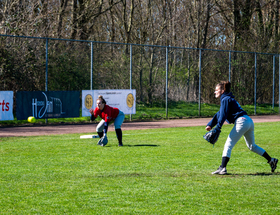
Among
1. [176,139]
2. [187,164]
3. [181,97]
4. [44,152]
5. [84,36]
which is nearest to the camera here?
[187,164]

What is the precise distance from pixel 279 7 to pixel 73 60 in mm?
20104

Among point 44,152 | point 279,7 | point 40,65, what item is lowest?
point 44,152

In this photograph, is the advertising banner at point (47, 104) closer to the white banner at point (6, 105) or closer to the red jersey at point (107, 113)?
the white banner at point (6, 105)

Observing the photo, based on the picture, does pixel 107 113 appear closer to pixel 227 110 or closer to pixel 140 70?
pixel 227 110

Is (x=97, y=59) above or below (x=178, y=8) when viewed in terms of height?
below

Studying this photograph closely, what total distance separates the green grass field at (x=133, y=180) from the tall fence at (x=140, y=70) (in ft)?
21.3

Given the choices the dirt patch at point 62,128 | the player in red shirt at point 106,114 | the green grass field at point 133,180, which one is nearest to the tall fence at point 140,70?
the dirt patch at point 62,128

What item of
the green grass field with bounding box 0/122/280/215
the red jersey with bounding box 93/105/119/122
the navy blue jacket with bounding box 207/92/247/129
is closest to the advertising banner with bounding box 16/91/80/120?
the green grass field with bounding box 0/122/280/215

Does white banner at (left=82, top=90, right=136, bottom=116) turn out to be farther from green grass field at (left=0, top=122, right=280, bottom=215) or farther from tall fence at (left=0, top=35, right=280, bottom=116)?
green grass field at (left=0, top=122, right=280, bottom=215)

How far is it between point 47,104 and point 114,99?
11.1 feet

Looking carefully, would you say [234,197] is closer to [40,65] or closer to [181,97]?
[40,65]

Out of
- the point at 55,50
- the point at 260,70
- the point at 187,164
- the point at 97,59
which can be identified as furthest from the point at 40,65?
the point at 260,70

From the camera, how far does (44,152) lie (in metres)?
10.6

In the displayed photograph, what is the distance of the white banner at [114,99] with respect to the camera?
59.7 ft
